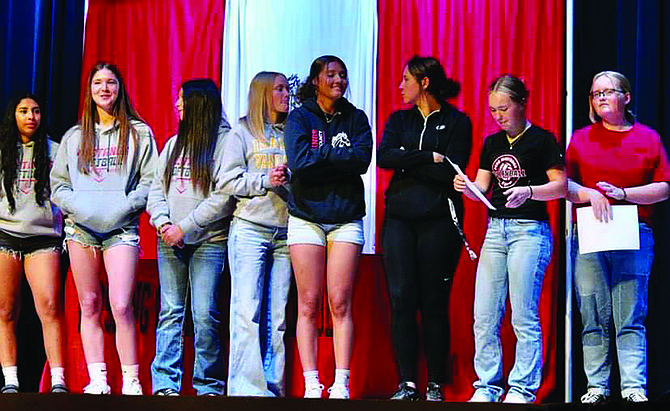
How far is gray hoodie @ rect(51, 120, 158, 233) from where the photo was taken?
4151 millimetres

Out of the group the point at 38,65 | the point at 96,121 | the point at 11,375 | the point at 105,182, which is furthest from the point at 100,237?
the point at 38,65

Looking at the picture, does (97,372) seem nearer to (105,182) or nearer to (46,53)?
(105,182)

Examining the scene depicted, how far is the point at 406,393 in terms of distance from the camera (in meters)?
3.85

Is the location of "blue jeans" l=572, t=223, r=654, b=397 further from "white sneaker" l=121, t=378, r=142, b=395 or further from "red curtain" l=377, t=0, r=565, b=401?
"white sneaker" l=121, t=378, r=142, b=395

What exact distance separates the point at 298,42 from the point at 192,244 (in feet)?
5.20

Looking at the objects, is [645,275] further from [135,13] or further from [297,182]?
[135,13]

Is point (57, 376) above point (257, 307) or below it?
below

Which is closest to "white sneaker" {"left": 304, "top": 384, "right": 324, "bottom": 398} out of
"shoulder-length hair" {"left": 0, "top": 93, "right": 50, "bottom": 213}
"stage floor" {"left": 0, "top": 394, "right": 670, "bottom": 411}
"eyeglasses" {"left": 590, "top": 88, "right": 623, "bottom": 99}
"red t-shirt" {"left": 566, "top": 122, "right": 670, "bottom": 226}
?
"stage floor" {"left": 0, "top": 394, "right": 670, "bottom": 411}

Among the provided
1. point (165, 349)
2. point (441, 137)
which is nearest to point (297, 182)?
point (441, 137)

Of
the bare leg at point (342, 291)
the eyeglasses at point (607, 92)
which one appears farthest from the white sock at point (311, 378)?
the eyeglasses at point (607, 92)

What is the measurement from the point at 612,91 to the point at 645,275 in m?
0.77

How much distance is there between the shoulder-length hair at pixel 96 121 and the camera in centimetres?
423

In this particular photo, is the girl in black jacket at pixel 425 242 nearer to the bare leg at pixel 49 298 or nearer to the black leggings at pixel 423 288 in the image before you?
the black leggings at pixel 423 288

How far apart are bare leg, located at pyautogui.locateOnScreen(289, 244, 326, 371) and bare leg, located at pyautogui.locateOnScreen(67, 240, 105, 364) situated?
0.91 m
